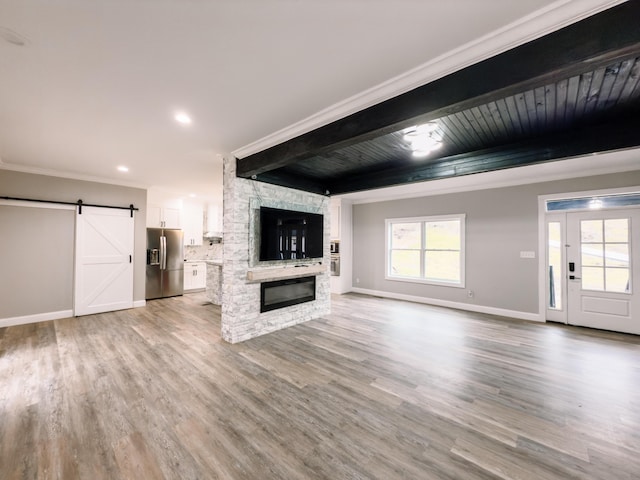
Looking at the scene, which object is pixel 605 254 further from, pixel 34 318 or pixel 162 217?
pixel 34 318

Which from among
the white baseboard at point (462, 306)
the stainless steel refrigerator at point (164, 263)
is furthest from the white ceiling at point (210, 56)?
the white baseboard at point (462, 306)

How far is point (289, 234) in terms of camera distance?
14.6ft

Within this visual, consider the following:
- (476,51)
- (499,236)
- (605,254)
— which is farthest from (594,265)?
(476,51)

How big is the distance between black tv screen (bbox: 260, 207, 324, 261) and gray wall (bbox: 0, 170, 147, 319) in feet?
12.9

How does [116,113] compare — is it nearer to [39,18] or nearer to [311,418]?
[39,18]

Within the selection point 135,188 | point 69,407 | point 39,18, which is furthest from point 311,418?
point 135,188

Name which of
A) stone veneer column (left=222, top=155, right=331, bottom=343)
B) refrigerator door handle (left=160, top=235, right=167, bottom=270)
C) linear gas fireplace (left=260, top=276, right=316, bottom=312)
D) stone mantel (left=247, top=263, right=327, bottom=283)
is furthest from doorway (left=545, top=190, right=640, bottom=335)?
refrigerator door handle (left=160, top=235, right=167, bottom=270)

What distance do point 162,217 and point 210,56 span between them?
6039 millimetres

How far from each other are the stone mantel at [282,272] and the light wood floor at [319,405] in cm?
93

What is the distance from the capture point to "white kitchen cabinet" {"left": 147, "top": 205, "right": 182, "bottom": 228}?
662 centimetres

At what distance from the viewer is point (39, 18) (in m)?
1.54

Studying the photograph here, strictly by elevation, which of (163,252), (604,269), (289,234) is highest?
(289,234)

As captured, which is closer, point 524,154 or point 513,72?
point 513,72

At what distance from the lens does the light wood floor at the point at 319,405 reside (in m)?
1.71
